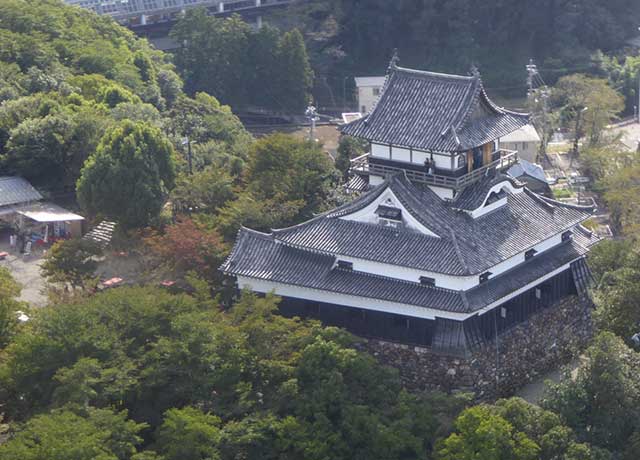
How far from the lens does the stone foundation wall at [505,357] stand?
39406 mm

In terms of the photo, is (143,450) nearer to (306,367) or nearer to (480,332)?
(306,367)

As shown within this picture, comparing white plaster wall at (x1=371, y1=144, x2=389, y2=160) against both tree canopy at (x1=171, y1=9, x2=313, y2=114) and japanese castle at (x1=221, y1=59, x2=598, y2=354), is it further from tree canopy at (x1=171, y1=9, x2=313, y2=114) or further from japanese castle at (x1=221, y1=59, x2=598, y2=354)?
tree canopy at (x1=171, y1=9, x2=313, y2=114)

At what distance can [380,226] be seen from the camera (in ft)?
133

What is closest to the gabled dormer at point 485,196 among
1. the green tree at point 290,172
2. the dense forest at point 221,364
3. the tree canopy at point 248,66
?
the dense forest at point 221,364

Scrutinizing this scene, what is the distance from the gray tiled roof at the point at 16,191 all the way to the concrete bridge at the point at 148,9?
4089 cm

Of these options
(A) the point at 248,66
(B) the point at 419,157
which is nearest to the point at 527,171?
(B) the point at 419,157

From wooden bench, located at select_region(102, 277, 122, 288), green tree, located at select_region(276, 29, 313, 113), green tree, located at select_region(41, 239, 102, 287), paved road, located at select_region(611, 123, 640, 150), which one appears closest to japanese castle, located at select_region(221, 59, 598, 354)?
green tree, located at select_region(41, 239, 102, 287)

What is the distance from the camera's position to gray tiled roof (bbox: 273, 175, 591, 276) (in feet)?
129

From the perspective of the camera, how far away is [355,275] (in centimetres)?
4041

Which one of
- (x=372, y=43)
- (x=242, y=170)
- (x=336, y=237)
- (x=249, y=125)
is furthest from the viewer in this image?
(x=372, y=43)

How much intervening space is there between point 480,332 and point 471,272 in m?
2.38

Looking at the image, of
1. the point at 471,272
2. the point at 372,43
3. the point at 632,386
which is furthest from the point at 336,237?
the point at 372,43

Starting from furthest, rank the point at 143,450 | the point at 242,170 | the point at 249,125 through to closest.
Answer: the point at 249,125, the point at 242,170, the point at 143,450

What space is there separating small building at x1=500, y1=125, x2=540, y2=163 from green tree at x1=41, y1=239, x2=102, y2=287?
30671 mm
